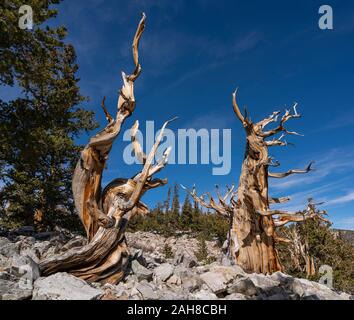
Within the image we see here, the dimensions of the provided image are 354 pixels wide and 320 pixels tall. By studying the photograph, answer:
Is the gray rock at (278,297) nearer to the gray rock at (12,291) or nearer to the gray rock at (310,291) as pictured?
the gray rock at (310,291)

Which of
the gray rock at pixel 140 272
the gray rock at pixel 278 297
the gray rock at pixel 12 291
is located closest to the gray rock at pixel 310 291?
the gray rock at pixel 278 297

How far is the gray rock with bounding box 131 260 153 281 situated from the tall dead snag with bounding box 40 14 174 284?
22 cm

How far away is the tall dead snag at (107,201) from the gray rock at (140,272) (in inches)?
8.5

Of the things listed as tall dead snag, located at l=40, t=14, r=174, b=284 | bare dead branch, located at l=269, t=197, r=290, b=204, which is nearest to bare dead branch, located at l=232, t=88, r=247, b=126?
bare dead branch, located at l=269, t=197, r=290, b=204

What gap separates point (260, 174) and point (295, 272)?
203 inches

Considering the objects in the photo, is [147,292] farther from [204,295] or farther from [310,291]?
[310,291]

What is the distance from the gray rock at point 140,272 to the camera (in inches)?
197

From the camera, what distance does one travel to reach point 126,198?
5590 millimetres

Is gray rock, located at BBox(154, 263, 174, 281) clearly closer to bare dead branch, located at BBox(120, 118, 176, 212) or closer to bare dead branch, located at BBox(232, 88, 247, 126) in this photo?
bare dead branch, located at BBox(120, 118, 176, 212)

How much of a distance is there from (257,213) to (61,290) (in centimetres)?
492

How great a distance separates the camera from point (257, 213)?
298 inches

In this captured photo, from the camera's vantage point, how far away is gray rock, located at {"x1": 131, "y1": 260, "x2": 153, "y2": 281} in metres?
4.99
